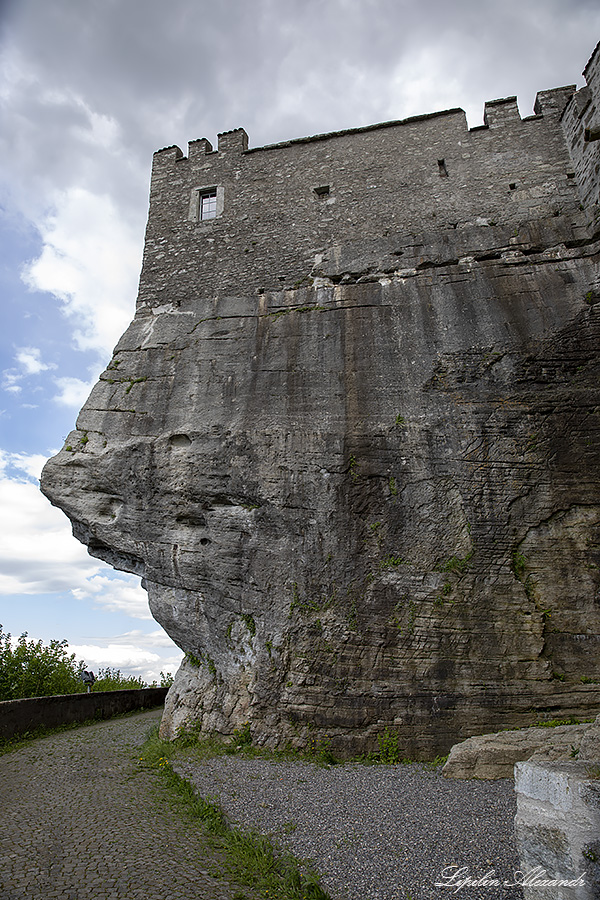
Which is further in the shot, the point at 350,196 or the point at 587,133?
the point at 350,196

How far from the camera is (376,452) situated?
26.7ft

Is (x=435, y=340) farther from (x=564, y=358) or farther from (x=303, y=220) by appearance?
(x=303, y=220)

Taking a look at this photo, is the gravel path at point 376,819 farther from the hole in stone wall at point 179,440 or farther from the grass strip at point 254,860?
the hole in stone wall at point 179,440

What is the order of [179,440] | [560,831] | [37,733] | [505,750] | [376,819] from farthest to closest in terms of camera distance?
[37,733] → [179,440] → [505,750] → [376,819] → [560,831]

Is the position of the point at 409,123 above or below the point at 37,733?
above

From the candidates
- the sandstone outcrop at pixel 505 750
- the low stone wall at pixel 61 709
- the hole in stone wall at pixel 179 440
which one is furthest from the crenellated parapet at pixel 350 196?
the low stone wall at pixel 61 709

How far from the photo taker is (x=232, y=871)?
12.6ft

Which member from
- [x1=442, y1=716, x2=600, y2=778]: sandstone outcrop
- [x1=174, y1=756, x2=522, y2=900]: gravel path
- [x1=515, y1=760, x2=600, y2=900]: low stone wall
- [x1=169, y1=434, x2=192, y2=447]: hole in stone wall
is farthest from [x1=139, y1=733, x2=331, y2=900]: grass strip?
[x1=169, y1=434, x2=192, y2=447]: hole in stone wall

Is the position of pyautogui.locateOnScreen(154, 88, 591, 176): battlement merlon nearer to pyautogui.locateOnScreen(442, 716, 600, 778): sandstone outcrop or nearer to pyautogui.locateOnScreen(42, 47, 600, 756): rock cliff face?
pyautogui.locateOnScreen(42, 47, 600, 756): rock cliff face

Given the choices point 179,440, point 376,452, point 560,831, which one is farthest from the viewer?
point 179,440

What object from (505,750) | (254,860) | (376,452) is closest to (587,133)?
(376,452)

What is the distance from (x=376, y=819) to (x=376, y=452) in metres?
5.06

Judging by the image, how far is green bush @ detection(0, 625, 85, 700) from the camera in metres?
12.2

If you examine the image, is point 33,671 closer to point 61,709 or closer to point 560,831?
point 61,709
